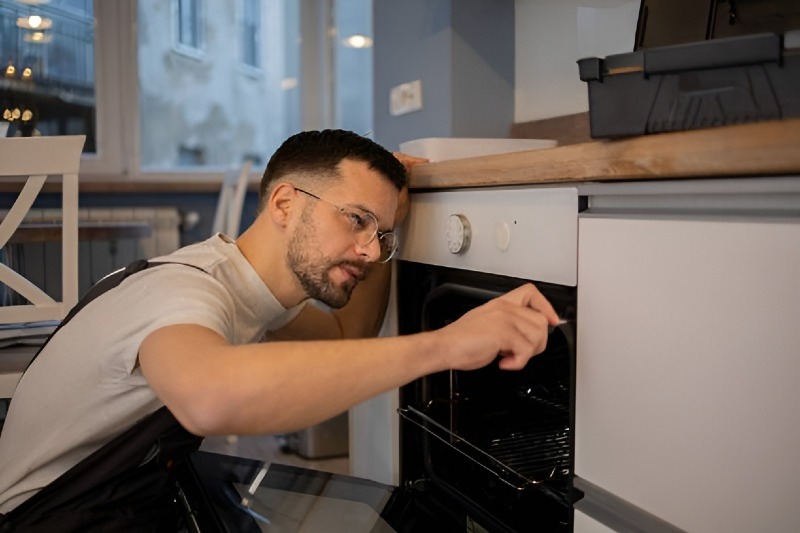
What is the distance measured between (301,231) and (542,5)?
1164mm

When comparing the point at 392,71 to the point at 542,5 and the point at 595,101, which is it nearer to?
the point at 542,5

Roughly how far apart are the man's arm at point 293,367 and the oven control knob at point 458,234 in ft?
0.77

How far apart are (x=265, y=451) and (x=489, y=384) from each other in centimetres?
173

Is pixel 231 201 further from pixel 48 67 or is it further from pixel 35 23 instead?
pixel 35 23

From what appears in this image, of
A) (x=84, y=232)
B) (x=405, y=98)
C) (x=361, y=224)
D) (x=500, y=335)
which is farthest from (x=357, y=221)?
(x=84, y=232)

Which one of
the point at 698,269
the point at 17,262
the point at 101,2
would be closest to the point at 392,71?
the point at 17,262

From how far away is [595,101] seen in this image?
82 centimetres

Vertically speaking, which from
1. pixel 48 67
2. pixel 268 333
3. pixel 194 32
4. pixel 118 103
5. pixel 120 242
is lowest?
pixel 268 333

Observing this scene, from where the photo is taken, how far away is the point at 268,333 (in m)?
1.48

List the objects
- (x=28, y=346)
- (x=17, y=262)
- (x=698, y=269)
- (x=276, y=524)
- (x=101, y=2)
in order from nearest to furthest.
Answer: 1. (x=698, y=269)
2. (x=276, y=524)
3. (x=28, y=346)
4. (x=17, y=262)
5. (x=101, y=2)

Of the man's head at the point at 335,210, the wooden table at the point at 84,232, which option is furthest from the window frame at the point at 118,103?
the man's head at the point at 335,210

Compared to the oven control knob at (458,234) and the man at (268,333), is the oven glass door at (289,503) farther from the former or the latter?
the oven control knob at (458,234)

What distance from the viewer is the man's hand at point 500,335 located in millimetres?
884

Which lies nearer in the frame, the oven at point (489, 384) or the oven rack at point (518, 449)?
the oven at point (489, 384)
